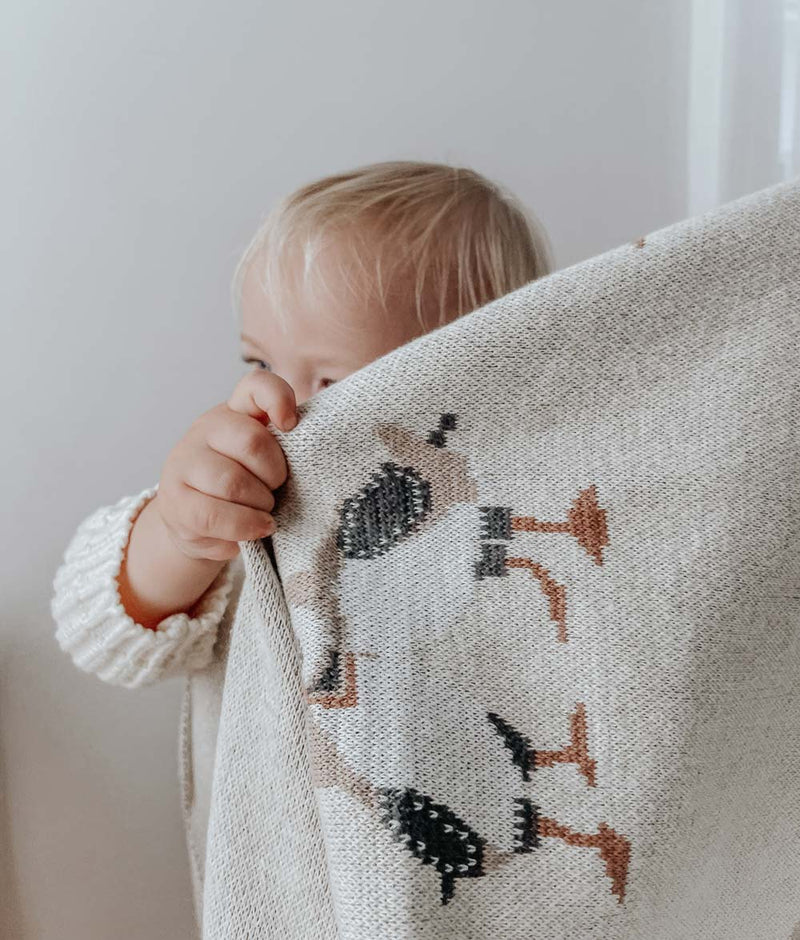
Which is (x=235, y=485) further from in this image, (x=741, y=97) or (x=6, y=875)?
(x=741, y=97)

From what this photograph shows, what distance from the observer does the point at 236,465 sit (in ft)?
1.34

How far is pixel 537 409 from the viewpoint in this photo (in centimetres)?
39

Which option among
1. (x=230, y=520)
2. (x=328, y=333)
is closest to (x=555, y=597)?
(x=230, y=520)

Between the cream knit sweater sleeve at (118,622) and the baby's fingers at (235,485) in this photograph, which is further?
the cream knit sweater sleeve at (118,622)

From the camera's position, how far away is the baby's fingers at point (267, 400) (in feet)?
1.32

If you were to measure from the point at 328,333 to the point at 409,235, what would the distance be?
0.27ft

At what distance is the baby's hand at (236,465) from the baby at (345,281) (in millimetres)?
13

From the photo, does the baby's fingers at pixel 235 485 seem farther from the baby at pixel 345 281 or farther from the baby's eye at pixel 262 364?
the baby's eye at pixel 262 364

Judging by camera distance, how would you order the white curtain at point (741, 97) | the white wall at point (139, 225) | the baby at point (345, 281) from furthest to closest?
1. the white curtain at point (741, 97)
2. the white wall at point (139, 225)
3. the baby at point (345, 281)

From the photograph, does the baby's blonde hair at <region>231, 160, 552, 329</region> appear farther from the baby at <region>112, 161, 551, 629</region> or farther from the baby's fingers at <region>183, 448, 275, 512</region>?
the baby's fingers at <region>183, 448, 275, 512</region>

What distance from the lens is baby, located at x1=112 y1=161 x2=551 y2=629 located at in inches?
A: 20.8

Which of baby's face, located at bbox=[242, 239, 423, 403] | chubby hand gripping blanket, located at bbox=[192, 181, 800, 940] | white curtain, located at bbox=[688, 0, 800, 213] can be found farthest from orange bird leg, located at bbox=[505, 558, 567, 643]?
white curtain, located at bbox=[688, 0, 800, 213]

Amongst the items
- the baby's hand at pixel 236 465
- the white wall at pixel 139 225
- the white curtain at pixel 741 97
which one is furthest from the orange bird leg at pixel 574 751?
the white curtain at pixel 741 97

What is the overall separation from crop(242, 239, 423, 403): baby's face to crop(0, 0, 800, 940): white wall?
166 millimetres
